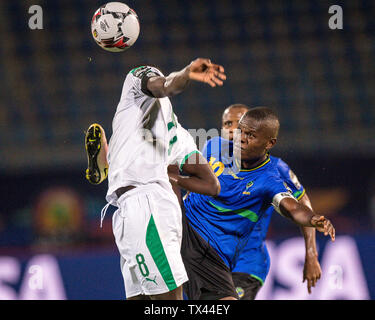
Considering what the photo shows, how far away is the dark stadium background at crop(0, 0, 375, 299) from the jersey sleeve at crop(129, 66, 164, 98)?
13.3ft

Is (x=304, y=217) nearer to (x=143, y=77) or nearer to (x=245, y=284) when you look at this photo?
(x=245, y=284)

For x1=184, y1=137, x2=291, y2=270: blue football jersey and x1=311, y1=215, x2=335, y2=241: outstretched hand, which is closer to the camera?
x1=311, y1=215, x2=335, y2=241: outstretched hand

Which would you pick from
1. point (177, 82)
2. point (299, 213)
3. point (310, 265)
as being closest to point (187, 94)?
point (310, 265)

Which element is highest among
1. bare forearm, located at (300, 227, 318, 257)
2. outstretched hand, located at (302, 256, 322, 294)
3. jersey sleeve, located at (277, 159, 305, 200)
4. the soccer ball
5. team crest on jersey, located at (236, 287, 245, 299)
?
the soccer ball

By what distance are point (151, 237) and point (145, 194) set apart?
0.25 m

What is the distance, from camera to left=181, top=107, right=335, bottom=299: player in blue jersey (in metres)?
4.38

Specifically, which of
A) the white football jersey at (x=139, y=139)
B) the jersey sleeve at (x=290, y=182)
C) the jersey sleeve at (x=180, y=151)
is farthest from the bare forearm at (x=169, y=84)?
the jersey sleeve at (x=290, y=182)

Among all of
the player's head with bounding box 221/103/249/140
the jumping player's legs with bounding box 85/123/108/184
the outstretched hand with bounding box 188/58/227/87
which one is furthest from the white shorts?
the player's head with bounding box 221/103/249/140

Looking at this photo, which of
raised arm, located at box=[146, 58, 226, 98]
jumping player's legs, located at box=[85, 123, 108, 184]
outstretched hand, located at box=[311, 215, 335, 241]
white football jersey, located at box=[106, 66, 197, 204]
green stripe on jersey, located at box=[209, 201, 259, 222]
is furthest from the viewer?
green stripe on jersey, located at box=[209, 201, 259, 222]

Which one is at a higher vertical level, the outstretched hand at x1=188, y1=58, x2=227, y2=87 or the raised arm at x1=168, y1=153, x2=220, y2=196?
the outstretched hand at x1=188, y1=58, x2=227, y2=87

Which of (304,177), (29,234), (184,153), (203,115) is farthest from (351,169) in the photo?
(184,153)

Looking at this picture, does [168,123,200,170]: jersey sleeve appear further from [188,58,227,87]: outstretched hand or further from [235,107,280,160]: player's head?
[188,58,227,87]: outstretched hand

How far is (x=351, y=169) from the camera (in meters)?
8.45

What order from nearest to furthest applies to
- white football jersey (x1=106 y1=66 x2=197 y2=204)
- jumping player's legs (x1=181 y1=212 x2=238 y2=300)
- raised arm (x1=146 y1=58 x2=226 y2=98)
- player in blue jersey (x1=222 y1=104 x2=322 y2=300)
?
raised arm (x1=146 y1=58 x2=226 y2=98), white football jersey (x1=106 y1=66 x2=197 y2=204), jumping player's legs (x1=181 y1=212 x2=238 y2=300), player in blue jersey (x1=222 y1=104 x2=322 y2=300)
